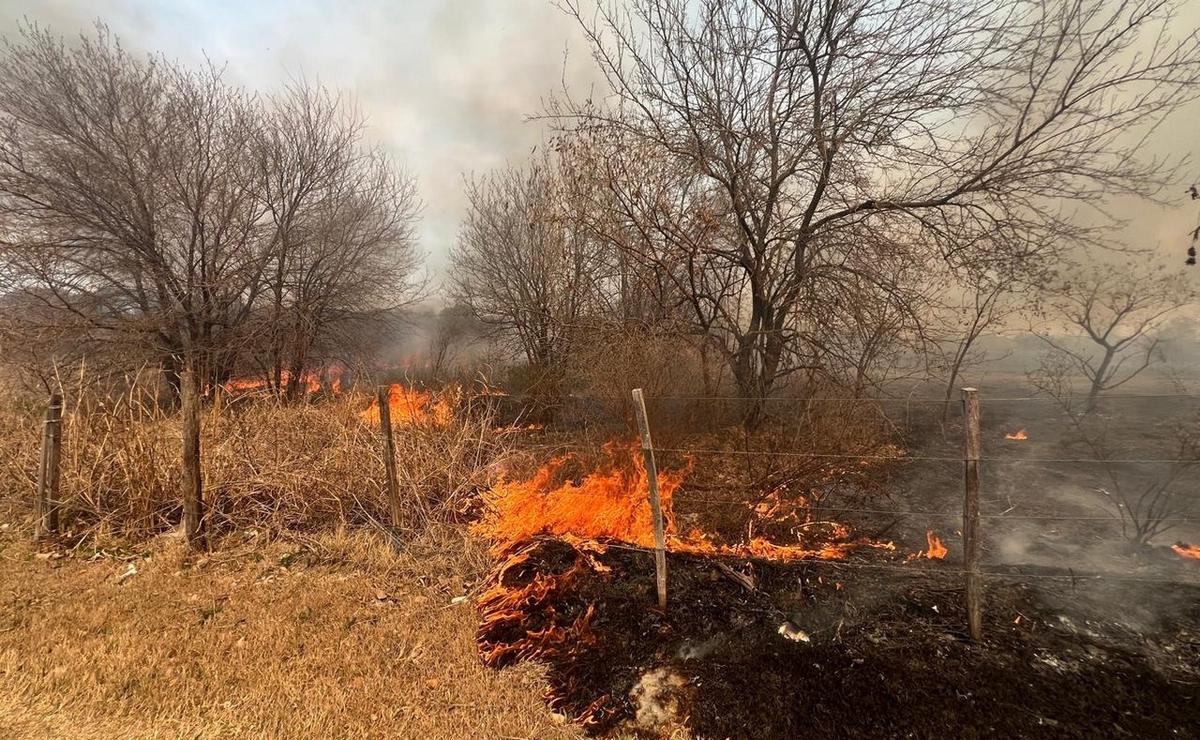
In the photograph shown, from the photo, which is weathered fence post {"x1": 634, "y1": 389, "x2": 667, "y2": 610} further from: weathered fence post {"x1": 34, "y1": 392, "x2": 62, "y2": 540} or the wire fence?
weathered fence post {"x1": 34, "y1": 392, "x2": 62, "y2": 540}

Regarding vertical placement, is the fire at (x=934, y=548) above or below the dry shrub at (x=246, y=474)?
below

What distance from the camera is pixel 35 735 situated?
113 inches

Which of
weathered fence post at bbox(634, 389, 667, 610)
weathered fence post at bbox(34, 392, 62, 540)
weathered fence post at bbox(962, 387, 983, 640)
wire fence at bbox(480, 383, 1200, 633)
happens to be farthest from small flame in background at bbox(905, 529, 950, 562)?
weathered fence post at bbox(34, 392, 62, 540)

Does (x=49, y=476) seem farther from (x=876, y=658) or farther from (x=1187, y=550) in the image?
(x=1187, y=550)

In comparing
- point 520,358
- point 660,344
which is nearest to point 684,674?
point 660,344

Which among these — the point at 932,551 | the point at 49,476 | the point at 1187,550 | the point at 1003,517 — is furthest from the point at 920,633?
the point at 49,476

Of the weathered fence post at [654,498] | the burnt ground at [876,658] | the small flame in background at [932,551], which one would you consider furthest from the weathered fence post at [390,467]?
the small flame in background at [932,551]

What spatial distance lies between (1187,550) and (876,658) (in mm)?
2946

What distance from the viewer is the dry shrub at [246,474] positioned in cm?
564

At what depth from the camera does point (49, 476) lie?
5531 mm

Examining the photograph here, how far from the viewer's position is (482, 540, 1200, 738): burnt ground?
9.32 feet

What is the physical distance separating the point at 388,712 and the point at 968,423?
13.0 ft

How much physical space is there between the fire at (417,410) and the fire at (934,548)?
6002mm

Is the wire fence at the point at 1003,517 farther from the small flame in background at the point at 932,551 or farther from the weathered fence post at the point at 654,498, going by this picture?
the small flame in background at the point at 932,551
